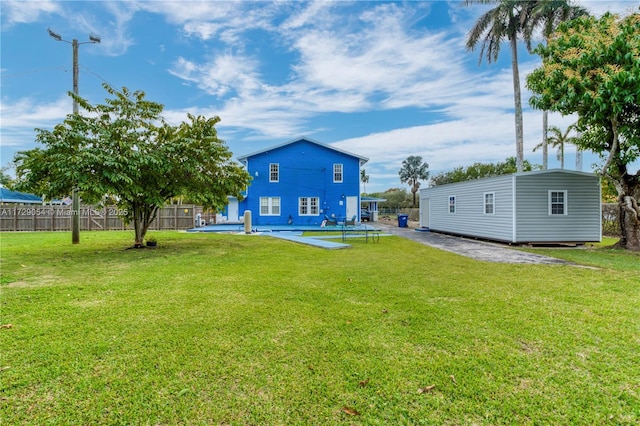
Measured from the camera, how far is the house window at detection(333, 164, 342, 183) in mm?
23438

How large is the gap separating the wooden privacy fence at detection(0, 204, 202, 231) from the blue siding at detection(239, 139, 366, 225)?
604 cm

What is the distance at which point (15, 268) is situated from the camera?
6.78 meters

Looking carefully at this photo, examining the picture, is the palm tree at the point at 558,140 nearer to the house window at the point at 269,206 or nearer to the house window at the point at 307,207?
the house window at the point at 307,207

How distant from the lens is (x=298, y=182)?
75.6 ft

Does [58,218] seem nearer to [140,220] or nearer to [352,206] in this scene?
[140,220]

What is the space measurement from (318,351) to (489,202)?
12542 mm

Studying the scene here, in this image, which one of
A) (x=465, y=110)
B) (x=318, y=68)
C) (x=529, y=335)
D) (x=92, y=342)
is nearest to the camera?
(x=92, y=342)

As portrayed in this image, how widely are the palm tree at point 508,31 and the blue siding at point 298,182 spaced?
1011 cm

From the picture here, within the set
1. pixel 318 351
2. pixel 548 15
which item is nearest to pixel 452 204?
pixel 548 15

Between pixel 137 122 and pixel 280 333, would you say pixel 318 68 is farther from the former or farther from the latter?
pixel 280 333

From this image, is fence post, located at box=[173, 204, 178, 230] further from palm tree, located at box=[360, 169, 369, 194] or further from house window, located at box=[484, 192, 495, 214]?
palm tree, located at box=[360, 169, 369, 194]

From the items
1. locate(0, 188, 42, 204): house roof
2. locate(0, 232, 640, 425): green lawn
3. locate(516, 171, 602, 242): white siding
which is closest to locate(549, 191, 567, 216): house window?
locate(516, 171, 602, 242): white siding

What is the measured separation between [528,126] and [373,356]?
28098 mm

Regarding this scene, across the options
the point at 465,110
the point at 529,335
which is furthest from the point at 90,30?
the point at 465,110
